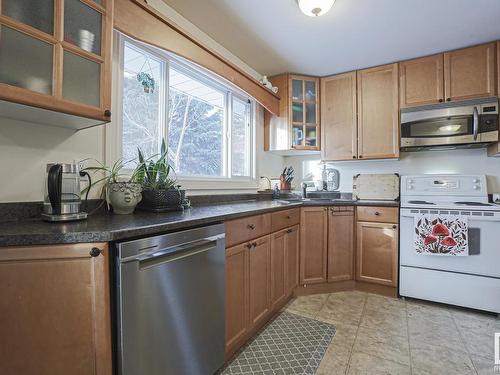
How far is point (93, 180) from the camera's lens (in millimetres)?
1373

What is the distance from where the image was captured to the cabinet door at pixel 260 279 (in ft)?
5.49

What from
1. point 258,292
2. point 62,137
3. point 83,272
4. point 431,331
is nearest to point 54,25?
point 62,137

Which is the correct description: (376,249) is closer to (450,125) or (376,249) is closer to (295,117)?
(450,125)

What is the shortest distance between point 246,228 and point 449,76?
8.07 feet

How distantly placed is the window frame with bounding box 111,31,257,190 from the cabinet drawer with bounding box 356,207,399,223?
1.16m

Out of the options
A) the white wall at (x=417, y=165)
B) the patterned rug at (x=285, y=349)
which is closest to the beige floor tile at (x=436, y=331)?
the patterned rug at (x=285, y=349)

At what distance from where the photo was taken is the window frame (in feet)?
4.96

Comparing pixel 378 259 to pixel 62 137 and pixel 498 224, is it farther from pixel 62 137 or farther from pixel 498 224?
pixel 62 137

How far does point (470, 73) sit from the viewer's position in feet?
7.68

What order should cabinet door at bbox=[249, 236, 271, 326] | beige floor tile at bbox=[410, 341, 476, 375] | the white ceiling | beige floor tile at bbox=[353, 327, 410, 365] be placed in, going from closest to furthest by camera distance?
beige floor tile at bbox=[410, 341, 476, 375], beige floor tile at bbox=[353, 327, 410, 365], cabinet door at bbox=[249, 236, 271, 326], the white ceiling

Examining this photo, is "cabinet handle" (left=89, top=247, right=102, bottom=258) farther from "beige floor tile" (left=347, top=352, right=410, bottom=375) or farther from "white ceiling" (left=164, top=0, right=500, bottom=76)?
"white ceiling" (left=164, top=0, right=500, bottom=76)

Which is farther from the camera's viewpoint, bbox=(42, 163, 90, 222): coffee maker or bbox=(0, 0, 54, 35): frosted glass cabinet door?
bbox=(42, 163, 90, 222): coffee maker

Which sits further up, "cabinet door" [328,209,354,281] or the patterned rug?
"cabinet door" [328,209,354,281]

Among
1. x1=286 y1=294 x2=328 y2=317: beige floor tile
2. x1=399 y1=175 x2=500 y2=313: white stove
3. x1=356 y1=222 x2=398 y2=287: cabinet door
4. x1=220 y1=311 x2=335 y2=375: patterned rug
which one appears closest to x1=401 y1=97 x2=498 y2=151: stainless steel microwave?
x1=399 y1=175 x2=500 y2=313: white stove
